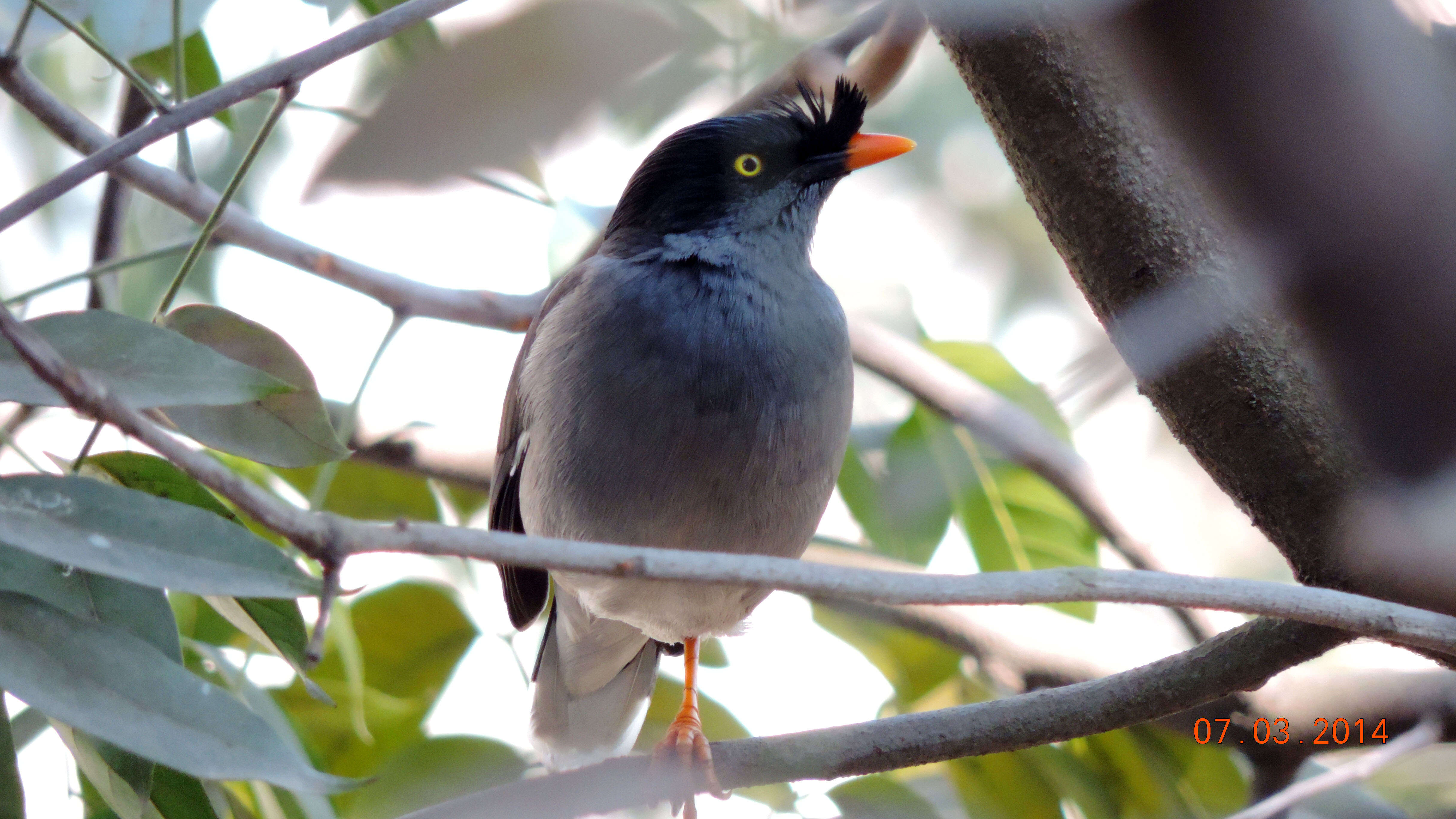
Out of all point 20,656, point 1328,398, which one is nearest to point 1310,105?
point 1328,398

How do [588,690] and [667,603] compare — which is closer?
[667,603]

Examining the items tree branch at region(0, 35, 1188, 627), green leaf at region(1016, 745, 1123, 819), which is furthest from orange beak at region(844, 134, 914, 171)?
green leaf at region(1016, 745, 1123, 819)

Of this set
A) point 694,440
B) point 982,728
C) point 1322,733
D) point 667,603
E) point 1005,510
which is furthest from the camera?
point 1005,510

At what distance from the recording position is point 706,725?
2883mm

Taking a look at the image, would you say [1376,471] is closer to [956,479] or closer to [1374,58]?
[1374,58]

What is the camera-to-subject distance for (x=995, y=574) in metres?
1.08

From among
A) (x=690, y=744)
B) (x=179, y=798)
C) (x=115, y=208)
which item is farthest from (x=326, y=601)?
(x=115, y=208)

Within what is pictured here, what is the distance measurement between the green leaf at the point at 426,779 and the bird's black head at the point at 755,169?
118cm

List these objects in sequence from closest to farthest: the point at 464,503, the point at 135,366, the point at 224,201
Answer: the point at 135,366 → the point at 224,201 → the point at 464,503

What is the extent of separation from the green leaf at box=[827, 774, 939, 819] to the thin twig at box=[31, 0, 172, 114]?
1.89 m

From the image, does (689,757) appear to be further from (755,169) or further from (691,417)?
(755,169)

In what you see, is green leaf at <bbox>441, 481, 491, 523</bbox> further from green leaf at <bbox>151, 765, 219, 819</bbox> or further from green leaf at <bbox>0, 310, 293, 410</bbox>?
green leaf at <bbox>0, 310, 293, 410</bbox>

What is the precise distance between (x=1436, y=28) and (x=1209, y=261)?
390 millimetres

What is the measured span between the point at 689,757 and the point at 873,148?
1.47 m
